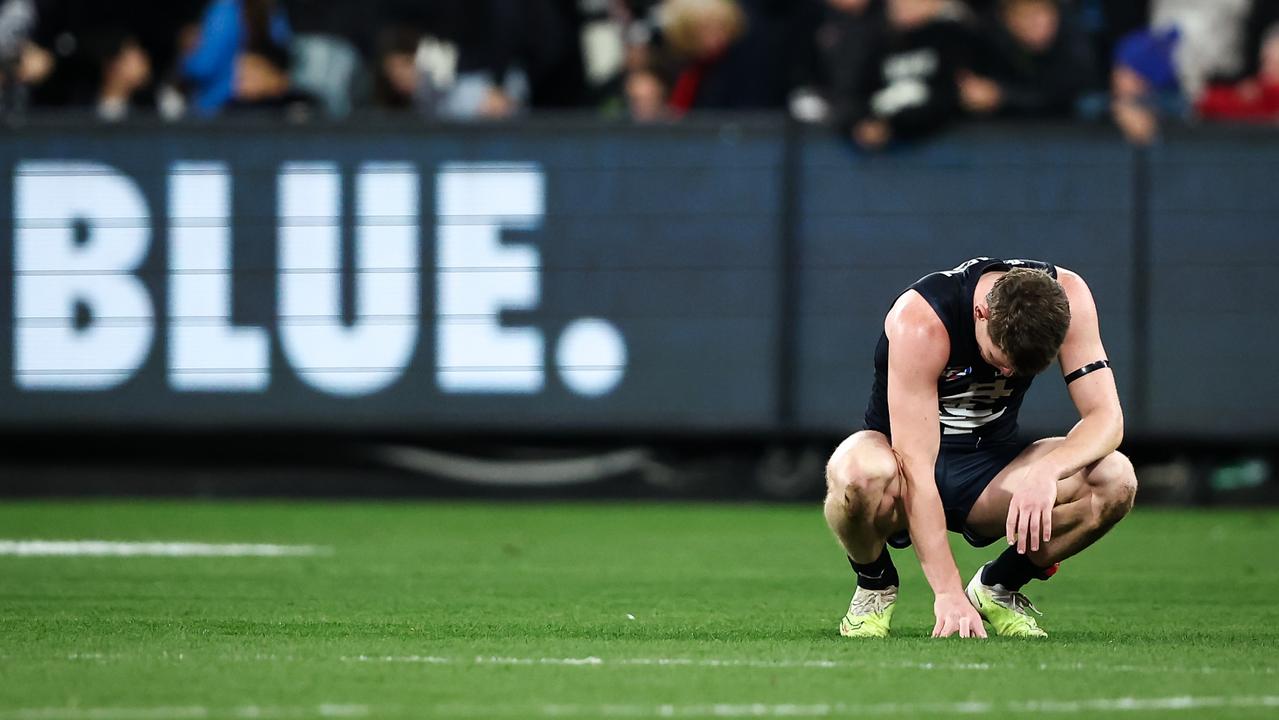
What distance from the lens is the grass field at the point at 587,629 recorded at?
16.2 ft

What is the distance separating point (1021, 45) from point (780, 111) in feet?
5.14

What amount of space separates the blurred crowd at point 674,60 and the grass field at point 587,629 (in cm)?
273

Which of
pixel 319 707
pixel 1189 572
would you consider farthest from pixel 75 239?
pixel 319 707

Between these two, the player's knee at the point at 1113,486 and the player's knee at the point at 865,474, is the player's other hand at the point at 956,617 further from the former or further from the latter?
the player's knee at the point at 1113,486

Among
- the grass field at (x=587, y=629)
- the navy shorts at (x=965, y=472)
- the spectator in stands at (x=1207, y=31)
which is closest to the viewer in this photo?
the grass field at (x=587, y=629)

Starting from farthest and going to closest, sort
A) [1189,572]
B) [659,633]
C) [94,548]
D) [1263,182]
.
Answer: [1263,182], [94,548], [1189,572], [659,633]

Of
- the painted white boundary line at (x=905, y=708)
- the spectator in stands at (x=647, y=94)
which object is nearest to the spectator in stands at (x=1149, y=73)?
the spectator in stands at (x=647, y=94)

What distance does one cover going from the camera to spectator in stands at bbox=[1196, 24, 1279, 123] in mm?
12453

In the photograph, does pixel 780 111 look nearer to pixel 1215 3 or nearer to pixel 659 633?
pixel 1215 3

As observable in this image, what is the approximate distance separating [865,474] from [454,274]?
6.38 metres

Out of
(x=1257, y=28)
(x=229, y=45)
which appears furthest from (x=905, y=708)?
(x=1257, y=28)

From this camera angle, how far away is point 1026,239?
11961 mm

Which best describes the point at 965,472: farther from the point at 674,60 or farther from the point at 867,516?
the point at 674,60

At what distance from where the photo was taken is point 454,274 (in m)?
12.2
